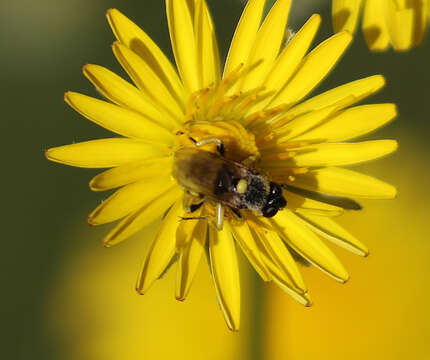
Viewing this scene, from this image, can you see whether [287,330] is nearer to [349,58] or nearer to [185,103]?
[185,103]

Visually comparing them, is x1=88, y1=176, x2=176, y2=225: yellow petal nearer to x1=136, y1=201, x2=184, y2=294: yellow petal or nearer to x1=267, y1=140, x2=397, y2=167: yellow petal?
x1=136, y1=201, x2=184, y2=294: yellow petal

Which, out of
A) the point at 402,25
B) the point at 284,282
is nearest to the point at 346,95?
the point at 402,25

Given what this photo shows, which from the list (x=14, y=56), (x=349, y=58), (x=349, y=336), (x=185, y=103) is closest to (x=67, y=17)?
(x=14, y=56)

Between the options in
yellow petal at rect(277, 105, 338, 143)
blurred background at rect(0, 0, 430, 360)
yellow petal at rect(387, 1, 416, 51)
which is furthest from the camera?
blurred background at rect(0, 0, 430, 360)

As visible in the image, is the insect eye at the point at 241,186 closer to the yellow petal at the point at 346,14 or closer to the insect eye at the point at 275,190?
the insect eye at the point at 275,190

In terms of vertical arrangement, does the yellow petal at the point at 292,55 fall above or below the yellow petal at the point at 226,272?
above

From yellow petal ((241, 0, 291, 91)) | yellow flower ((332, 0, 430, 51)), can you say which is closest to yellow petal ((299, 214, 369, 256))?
yellow petal ((241, 0, 291, 91))

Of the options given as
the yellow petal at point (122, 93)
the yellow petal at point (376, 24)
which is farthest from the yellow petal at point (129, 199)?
the yellow petal at point (376, 24)
